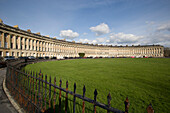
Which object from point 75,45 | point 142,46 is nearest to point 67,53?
point 75,45

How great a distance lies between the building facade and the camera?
38059 millimetres

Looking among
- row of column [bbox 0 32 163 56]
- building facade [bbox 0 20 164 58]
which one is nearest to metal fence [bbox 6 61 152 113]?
building facade [bbox 0 20 164 58]

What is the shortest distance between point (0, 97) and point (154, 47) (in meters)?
132

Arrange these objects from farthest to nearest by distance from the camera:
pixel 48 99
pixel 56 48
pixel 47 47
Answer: pixel 56 48, pixel 47 47, pixel 48 99

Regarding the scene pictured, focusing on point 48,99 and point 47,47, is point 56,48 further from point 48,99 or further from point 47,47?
point 48,99

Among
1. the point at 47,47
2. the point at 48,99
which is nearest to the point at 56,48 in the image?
the point at 47,47

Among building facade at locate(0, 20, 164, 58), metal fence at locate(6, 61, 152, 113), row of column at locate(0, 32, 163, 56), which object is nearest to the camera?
metal fence at locate(6, 61, 152, 113)

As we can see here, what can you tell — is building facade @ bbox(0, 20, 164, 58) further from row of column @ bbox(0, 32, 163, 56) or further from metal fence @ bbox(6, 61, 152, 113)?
metal fence @ bbox(6, 61, 152, 113)

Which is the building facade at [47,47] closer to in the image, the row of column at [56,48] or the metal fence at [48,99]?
the row of column at [56,48]

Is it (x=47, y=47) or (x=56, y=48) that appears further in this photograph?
(x=56, y=48)

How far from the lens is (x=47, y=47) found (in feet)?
203

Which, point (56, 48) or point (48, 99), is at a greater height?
point (56, 48)

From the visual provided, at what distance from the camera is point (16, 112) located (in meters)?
3.77

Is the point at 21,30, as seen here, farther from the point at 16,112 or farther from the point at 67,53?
the point at 16,112
